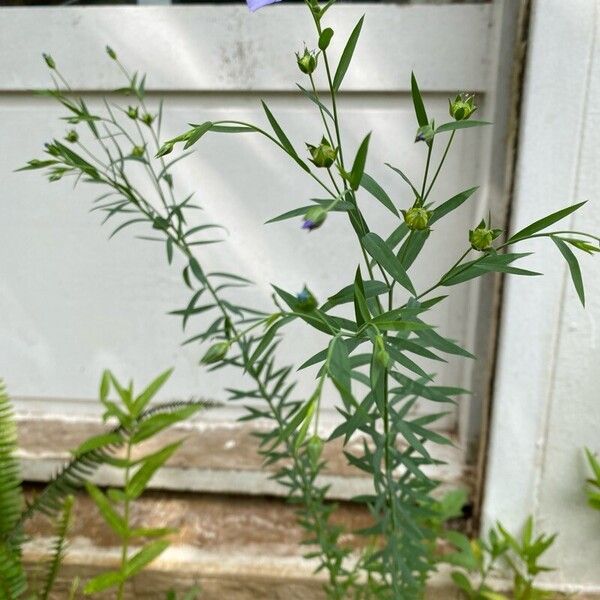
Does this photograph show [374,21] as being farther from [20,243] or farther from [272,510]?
[272,510]

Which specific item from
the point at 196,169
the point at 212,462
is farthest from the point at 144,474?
the point at 196,169

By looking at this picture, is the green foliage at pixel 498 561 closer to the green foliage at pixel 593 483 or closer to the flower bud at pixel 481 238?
the green foliage at pixel 593 483

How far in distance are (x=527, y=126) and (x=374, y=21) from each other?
0.34 meters

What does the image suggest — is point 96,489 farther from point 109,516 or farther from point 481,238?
point 481,238

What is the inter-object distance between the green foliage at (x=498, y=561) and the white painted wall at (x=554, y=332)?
0.05 meters

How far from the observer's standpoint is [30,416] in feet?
4.66

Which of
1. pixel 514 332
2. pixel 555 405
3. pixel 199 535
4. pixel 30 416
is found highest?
pixel 514 332

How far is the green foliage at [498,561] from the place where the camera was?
1.10 meters

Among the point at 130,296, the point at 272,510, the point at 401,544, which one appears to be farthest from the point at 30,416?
the point at 401,544

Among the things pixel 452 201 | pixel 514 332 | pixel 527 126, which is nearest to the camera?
pixel 452 201

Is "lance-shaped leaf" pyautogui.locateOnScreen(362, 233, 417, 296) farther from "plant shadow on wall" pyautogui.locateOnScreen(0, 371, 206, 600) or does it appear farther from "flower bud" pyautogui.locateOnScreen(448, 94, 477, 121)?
"plant shadow on wall" pyautogui.locateOnScreen(0, 371, 206, 600)

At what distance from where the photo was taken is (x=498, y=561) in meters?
1.19

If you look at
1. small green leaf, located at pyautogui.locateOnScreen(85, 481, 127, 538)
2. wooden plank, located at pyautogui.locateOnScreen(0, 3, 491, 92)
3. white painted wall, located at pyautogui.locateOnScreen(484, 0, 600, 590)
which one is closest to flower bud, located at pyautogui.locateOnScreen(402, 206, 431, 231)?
white painted wall, located at pyautogui.locateOnScreen(484, 0, 600, 590)

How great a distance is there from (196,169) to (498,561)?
0.99 meters
